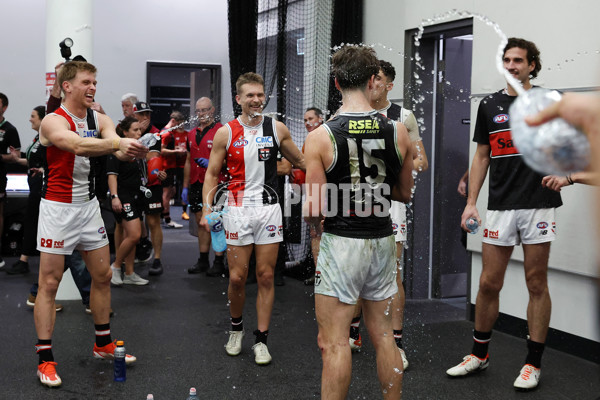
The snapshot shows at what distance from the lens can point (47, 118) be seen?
3.52 m

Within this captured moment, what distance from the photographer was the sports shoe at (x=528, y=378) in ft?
11.5

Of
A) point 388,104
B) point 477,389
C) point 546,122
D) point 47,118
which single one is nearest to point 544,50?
point 388,104

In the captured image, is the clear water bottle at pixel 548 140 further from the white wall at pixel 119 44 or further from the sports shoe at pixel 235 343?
the white wall at pixel 119 44

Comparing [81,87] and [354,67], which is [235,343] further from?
[354,67]

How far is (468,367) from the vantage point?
3.72 meters

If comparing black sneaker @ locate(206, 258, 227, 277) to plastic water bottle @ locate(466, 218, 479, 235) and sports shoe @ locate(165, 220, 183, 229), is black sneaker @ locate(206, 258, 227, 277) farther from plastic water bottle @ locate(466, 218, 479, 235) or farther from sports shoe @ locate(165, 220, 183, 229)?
sports shoe @ locate(165, 220, 183, 229)

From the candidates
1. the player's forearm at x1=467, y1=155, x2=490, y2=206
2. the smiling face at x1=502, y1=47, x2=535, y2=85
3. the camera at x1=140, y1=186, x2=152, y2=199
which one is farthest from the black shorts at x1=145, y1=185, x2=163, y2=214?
the smiling face at x1=502, y1=47, x2=535, y2=85

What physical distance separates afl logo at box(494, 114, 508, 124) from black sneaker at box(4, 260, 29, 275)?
5.23 m

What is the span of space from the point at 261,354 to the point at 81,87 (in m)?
1.86

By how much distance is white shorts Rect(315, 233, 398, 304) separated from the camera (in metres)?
2.62

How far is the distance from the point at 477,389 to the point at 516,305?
127cm

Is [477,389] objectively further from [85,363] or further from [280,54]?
[280,54]

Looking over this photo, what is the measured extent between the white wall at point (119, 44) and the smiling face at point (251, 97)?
701cm

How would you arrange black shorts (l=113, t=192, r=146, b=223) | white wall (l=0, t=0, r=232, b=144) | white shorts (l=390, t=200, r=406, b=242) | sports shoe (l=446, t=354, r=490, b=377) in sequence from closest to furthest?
sports shoe (l=446, t=354, r=490, b=377) → white shorts (l=390, t=200, r=406, b=242) → black shorts (l=113, t=192, r=146, b=223) → white wall (l=0, t=0, r=232, b=144)
